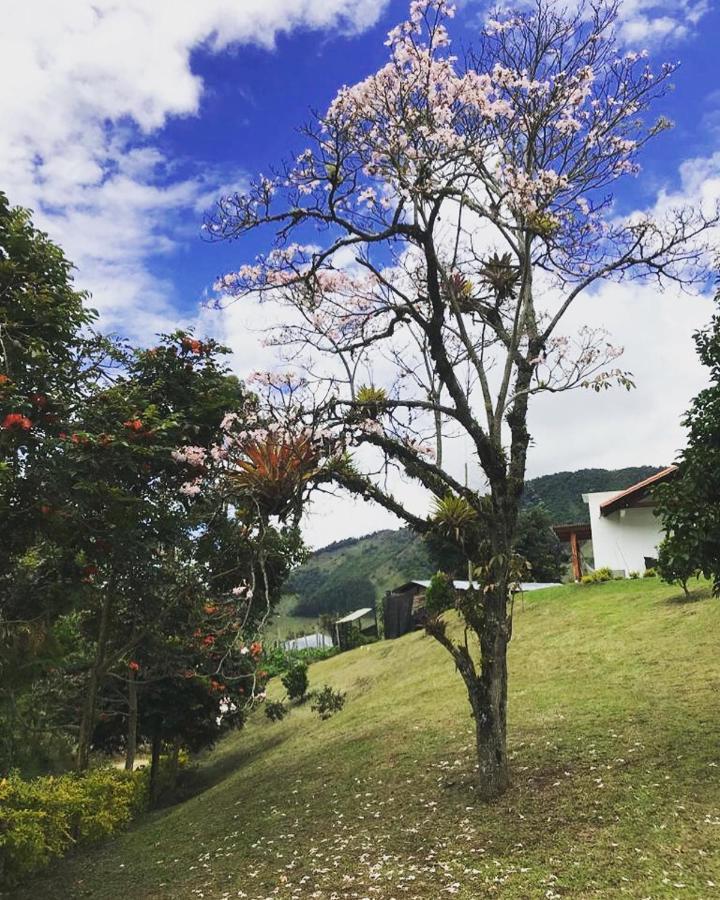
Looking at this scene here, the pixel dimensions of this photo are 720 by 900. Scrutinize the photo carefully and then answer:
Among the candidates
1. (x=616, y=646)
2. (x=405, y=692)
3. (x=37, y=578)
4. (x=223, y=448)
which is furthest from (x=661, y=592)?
(x=37, y=578)

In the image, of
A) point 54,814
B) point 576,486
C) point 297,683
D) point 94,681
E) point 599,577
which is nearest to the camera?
point 54,814

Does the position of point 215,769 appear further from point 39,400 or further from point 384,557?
point 384,557

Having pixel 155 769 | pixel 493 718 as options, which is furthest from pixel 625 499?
pixel 493 718

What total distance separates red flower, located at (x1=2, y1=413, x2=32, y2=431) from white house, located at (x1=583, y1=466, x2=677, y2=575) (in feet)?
70.8

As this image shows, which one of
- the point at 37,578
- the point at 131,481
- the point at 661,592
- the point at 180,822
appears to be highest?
the point at 131,481

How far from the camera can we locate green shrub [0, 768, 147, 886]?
7.67 m

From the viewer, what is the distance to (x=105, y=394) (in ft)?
25.3

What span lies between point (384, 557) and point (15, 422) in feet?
266

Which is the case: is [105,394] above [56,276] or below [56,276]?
below

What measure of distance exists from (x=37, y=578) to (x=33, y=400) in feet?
8.94

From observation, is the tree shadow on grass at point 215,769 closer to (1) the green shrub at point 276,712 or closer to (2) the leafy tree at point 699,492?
(1) the green shrub at point 276,712

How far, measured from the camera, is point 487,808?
6.31m

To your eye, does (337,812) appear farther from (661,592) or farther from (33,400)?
(661,592)

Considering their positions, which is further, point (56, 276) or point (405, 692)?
point (405, 692)
